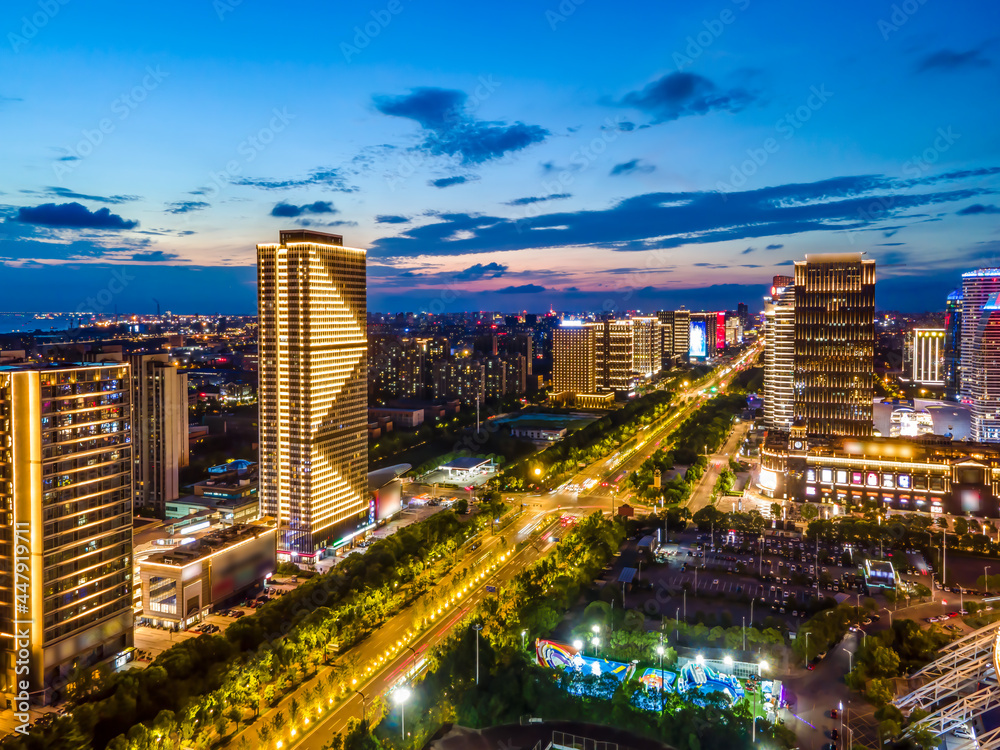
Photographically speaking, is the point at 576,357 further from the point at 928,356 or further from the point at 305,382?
the point at 305,382

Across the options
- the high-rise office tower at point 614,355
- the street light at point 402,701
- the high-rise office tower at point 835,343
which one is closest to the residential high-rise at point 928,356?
the high-rise office tower at point 614,355

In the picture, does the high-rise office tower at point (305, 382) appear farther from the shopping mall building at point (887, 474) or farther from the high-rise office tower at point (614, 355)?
the high-rise office tower at point (614, 355)

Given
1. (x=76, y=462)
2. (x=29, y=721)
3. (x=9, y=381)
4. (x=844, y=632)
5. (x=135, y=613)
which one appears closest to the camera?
(x=29, y=721)

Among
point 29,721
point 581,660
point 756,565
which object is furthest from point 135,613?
point 756,565

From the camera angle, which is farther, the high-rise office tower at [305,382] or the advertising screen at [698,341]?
the advertising screen at [698,341]

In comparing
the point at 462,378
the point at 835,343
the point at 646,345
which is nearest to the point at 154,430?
the point at 462,378

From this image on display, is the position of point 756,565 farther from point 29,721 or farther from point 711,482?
point 29,721
